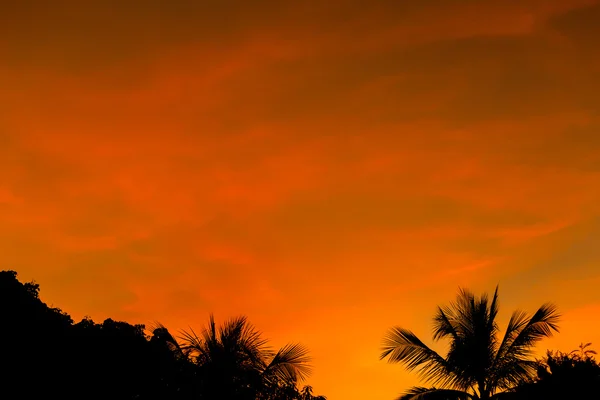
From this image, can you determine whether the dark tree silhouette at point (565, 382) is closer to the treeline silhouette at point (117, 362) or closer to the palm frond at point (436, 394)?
the palm frond at point (436, 394)

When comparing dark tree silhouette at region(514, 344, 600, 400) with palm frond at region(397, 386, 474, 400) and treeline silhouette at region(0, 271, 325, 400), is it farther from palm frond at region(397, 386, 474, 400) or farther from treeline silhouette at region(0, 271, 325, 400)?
treeline silhouette at region(0, 271, 325, 400)

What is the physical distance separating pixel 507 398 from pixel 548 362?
14.7 ft

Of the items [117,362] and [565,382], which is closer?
[565,382]

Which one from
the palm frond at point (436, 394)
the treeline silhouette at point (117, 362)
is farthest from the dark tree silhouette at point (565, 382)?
the treeline silhouette at point (117, 362)

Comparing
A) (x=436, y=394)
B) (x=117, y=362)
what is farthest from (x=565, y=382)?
(x=117, y=362)

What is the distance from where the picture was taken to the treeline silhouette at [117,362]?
1666 centimetres

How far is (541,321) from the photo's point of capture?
18.1m

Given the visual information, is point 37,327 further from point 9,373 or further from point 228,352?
point 228,352

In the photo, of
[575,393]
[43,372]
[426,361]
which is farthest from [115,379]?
[575,393]

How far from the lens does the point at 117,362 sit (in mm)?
28859

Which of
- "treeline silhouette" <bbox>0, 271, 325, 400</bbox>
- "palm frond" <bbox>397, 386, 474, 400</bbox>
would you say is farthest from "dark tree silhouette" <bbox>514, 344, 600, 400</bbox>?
"treeline silhouette" <bbox>0, 271, 325, 400</bbox>

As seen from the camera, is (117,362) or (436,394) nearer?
(436,394)

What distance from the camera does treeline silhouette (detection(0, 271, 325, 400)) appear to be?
16656 mm

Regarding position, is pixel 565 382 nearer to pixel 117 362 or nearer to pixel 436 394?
pixel 436 394
